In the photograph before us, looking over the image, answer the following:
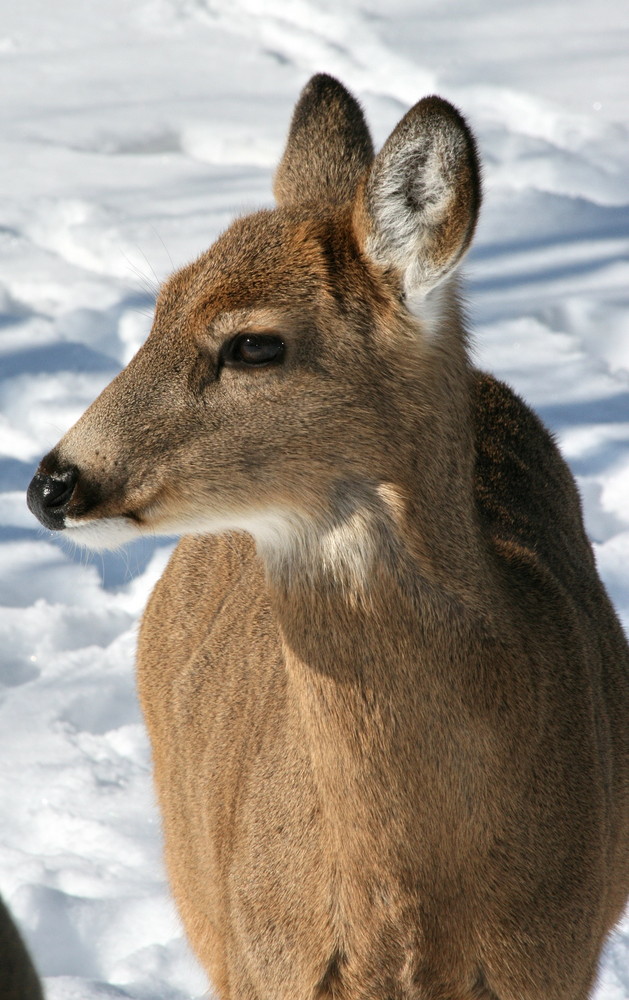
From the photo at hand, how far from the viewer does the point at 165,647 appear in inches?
149

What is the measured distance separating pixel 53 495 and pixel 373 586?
1.93 feet

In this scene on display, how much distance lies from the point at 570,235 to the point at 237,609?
16.7 ft

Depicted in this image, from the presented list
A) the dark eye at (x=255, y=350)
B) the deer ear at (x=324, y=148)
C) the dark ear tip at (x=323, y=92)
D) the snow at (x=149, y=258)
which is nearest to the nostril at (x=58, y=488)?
the dark eye at (x=255, y=350)

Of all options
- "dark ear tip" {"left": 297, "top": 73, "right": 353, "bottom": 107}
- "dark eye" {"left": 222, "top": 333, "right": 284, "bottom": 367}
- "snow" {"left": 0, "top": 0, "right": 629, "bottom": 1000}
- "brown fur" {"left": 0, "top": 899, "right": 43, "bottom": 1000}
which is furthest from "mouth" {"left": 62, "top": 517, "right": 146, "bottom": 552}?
"dark ear tip" {"left": 297, "top": 73, "right": 353, "bottom": 107}

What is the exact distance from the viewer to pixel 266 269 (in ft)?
8.30

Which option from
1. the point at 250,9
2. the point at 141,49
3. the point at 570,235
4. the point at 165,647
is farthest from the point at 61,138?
the point at 165,647

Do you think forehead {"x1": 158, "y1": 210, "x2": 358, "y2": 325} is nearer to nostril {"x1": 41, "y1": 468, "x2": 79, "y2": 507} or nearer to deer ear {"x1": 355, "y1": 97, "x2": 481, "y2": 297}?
deer ear {"x1": 355, "y1": 97, "x2": 481, "y2": 297}

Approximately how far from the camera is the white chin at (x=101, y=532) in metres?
2.38

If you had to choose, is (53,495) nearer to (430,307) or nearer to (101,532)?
(101,532)

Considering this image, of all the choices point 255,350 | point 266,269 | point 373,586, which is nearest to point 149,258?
point 266,269

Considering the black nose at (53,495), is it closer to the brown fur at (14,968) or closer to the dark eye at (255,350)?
the dark eye at (255,350)

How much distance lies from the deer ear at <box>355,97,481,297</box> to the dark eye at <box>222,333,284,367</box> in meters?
0.27

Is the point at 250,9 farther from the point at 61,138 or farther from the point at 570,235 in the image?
the point at 570,235

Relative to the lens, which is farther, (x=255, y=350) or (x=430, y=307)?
(x=430, y=307)
